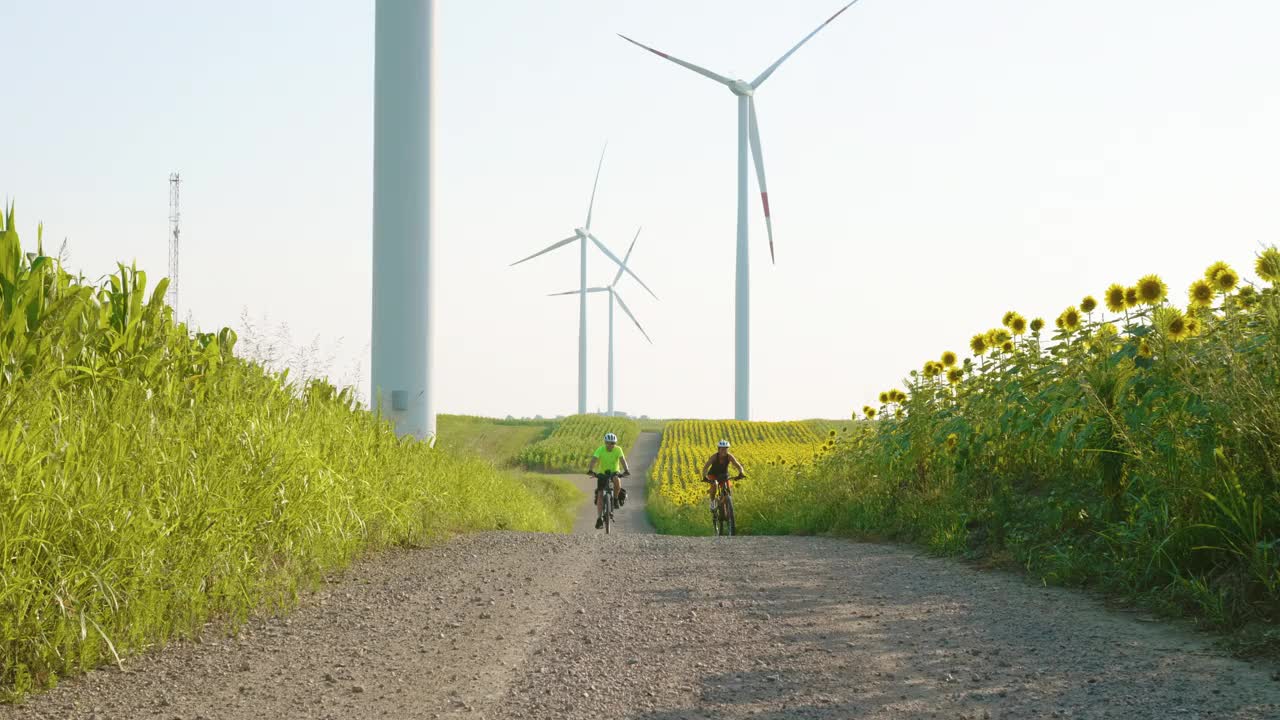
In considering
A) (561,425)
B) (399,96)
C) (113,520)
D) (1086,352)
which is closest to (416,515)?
(113,520)

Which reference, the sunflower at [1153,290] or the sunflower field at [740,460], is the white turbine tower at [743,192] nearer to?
the sunflower field at [740,460]

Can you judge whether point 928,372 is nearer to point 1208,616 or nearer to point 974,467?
point 974,467

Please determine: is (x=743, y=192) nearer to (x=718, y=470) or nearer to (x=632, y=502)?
(x=632, y=502)

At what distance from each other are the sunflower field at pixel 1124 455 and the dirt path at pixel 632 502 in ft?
13.9

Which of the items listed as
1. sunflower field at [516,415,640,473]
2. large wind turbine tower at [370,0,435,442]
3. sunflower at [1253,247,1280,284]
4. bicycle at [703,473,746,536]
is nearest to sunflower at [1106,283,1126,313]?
sunflower at [1253,247,1280,284]

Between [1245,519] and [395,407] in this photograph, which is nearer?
[1245,519]

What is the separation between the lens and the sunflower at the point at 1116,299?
27.8 ft

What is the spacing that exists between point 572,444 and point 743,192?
18.4 metres

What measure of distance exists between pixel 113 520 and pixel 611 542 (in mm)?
6442

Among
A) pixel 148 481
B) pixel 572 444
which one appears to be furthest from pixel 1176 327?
pixel 572 444

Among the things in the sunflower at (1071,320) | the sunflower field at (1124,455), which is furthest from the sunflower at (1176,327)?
the sunflower at (1071,320)

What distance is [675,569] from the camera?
8.48 meters

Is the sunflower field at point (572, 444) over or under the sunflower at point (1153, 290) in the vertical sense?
under

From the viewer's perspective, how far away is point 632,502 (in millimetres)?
32938
